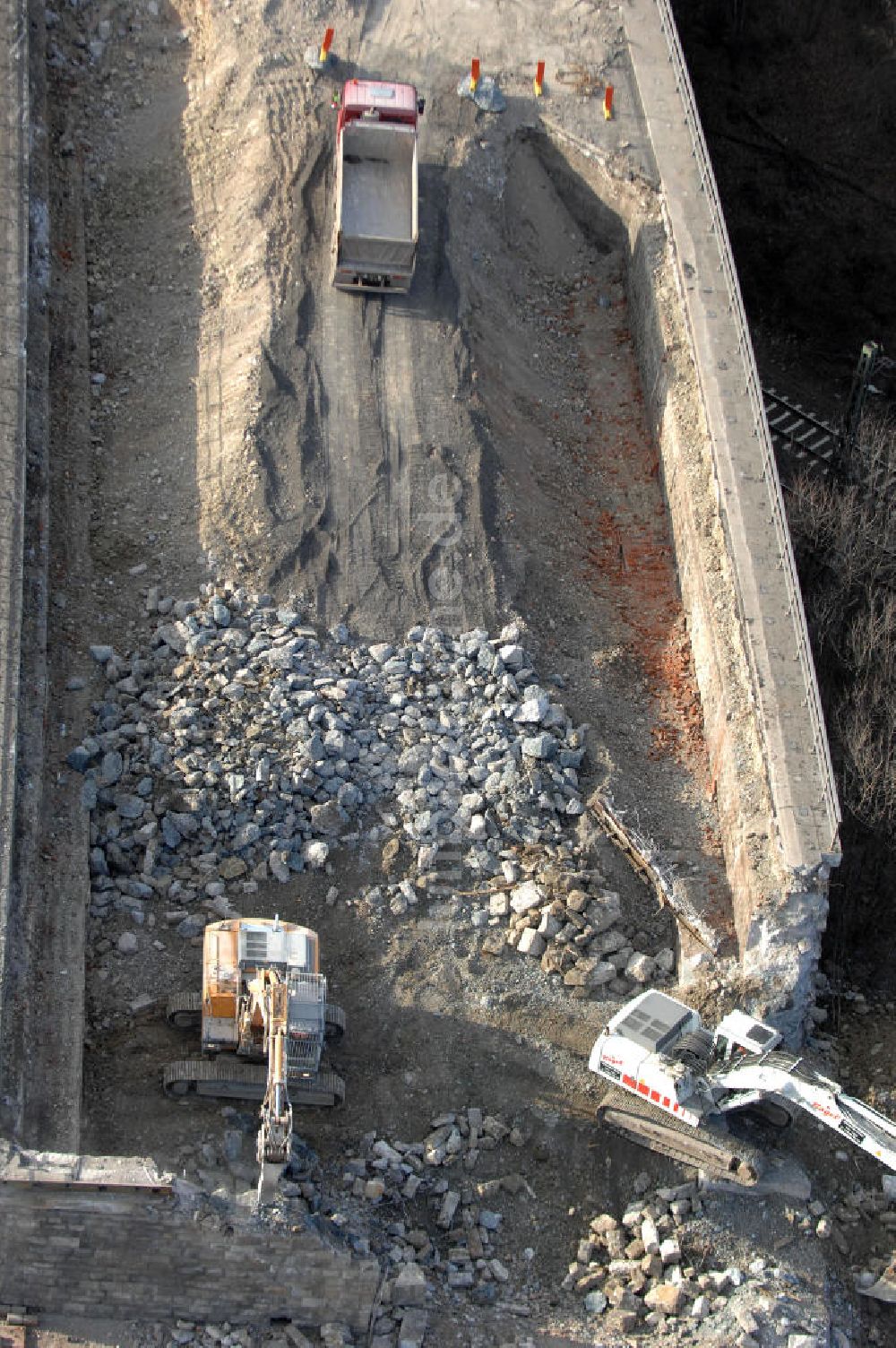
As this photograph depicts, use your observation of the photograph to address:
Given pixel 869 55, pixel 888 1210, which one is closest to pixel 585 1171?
pixel 888 1210

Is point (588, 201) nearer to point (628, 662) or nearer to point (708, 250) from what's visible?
point (708, 250)

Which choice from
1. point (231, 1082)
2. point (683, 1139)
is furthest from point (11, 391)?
point (683, 1139)

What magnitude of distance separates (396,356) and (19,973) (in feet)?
35.3

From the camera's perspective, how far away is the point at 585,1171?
60.8 ft

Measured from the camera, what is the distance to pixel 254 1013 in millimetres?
17641

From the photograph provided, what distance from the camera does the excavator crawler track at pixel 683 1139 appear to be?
717 inches

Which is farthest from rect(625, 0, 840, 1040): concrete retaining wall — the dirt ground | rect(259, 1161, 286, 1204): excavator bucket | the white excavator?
rect(259, 1161, 286, 1204): excavator bucket

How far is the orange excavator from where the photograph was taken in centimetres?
1781

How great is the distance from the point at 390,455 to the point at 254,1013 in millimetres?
9020

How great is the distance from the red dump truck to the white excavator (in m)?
11.5

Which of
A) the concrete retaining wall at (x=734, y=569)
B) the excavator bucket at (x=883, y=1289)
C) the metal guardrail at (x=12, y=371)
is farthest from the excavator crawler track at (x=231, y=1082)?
the excavator bucket at (x=883, y=1289)

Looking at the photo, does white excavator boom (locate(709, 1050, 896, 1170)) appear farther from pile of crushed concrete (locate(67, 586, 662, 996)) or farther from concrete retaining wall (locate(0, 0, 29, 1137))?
concrete retaining wall (locate(0, 0, 29, 1137))

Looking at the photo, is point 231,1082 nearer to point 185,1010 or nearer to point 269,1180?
point 185,1010

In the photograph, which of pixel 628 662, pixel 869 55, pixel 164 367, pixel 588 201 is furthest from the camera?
pixel 869 55
